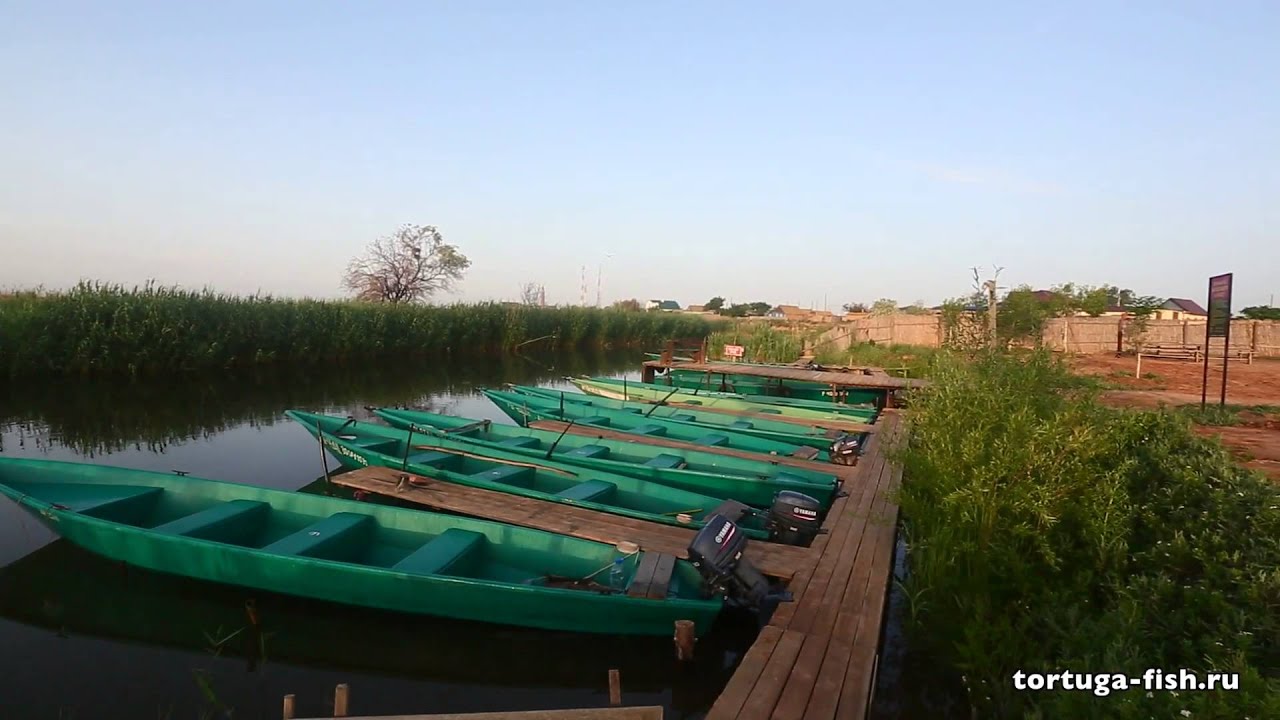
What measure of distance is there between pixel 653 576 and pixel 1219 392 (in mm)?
17103

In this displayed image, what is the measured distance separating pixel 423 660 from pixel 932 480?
4.26m

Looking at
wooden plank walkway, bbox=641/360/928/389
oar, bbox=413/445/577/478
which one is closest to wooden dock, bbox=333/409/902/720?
oar, bbox=413/445/577/478

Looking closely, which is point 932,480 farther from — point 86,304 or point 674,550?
point 86,304

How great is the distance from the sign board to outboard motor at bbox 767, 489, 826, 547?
7.37 metres

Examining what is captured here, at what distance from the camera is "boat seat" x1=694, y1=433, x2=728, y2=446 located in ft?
29.3

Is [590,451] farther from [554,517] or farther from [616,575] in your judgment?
[616,575]

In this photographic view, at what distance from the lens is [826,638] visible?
150 inches

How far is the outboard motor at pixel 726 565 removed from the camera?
4.30 metres

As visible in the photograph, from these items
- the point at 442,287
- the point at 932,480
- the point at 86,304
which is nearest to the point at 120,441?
the point at 86,304

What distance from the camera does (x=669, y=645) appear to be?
4.69 m

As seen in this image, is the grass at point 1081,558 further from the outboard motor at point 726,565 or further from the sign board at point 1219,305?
Answer: the sign board at point 1219,305

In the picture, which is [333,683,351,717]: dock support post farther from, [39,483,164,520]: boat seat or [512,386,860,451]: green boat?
[512,386,860,451]: green boat

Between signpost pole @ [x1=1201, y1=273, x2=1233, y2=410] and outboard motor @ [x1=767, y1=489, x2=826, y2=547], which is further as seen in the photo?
signpost pole @ [x1=1201, y1=273, x2=1233, y2=410]

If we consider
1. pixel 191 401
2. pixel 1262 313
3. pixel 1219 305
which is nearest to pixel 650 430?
pixel 1219 305
